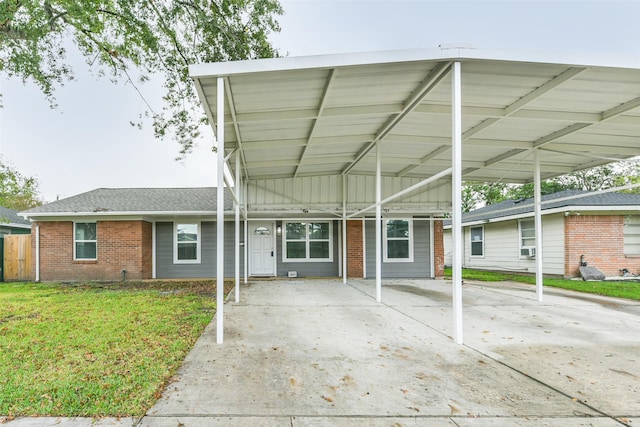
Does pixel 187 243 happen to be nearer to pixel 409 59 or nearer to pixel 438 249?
pixel 438 249

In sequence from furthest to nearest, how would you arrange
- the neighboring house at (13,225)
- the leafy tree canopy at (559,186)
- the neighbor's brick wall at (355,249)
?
the leafy tree canopy at (559,186), the neighboring house at (13,225), the neighbor's brick wall at (355,249)

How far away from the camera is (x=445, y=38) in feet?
57.2

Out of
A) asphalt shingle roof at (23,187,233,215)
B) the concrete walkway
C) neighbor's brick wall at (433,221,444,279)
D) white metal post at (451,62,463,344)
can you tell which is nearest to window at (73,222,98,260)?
asphalt shingle roof at (23,187,233,215)

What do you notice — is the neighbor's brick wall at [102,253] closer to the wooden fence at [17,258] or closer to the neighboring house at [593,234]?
the wooden fence at [17,258]

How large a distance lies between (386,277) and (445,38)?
1270 centimetres

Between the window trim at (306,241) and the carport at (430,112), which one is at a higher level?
the carport at (430,112)

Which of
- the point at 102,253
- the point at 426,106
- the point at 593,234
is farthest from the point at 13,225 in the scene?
the point at 593,234

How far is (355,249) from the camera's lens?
12.5 metres

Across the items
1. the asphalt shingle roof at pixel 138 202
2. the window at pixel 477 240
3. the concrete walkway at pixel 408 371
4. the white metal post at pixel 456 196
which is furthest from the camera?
the window at pixel 477 240

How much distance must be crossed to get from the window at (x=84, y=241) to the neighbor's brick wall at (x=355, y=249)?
9.03 meters

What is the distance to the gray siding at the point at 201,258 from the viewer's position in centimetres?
1273

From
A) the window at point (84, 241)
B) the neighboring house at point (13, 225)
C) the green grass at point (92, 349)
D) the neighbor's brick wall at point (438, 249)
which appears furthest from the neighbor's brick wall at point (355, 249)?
the neighboring house at point (13, 225)

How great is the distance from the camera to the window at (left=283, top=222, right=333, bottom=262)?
12.9m

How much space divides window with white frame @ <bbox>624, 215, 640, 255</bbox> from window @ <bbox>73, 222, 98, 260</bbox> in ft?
62.1
